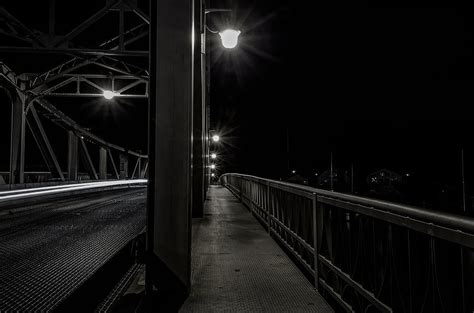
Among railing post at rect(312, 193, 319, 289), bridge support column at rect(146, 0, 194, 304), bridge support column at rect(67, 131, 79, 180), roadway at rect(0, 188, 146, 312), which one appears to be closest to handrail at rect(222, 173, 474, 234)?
railing post at rect(312, 193, 319, 289)

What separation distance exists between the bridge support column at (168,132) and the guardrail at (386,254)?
4.99ft

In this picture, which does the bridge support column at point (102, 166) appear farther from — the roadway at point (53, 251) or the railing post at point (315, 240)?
the railing post at point (315, 240)

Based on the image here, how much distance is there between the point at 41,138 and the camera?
26484 mm

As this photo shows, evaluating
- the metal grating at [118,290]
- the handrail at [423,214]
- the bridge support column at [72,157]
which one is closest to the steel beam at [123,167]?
the bridge support column at [72,157]

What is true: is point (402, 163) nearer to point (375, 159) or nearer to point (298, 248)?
point (375, 159)

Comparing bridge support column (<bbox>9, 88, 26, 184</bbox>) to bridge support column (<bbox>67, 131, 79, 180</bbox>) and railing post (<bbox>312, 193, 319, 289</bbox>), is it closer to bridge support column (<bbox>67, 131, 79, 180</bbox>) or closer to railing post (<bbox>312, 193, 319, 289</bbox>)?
bridge support column (<bbox>67, 131, 79, 180</bbox>)

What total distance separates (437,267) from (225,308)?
2032 mm

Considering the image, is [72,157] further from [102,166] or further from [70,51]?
[70,51]

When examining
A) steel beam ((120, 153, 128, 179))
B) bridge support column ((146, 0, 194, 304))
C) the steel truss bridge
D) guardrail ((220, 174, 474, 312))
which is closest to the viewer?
guardrail ((220, 174, 474, 312))

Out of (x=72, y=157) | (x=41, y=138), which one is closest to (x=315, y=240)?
(x=41, y=138)

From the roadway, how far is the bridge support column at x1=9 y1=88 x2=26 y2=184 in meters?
9.68

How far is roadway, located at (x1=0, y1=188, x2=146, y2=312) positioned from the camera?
14.4 feet

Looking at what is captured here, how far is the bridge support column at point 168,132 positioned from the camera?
360 cm

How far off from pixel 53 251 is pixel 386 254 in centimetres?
551
